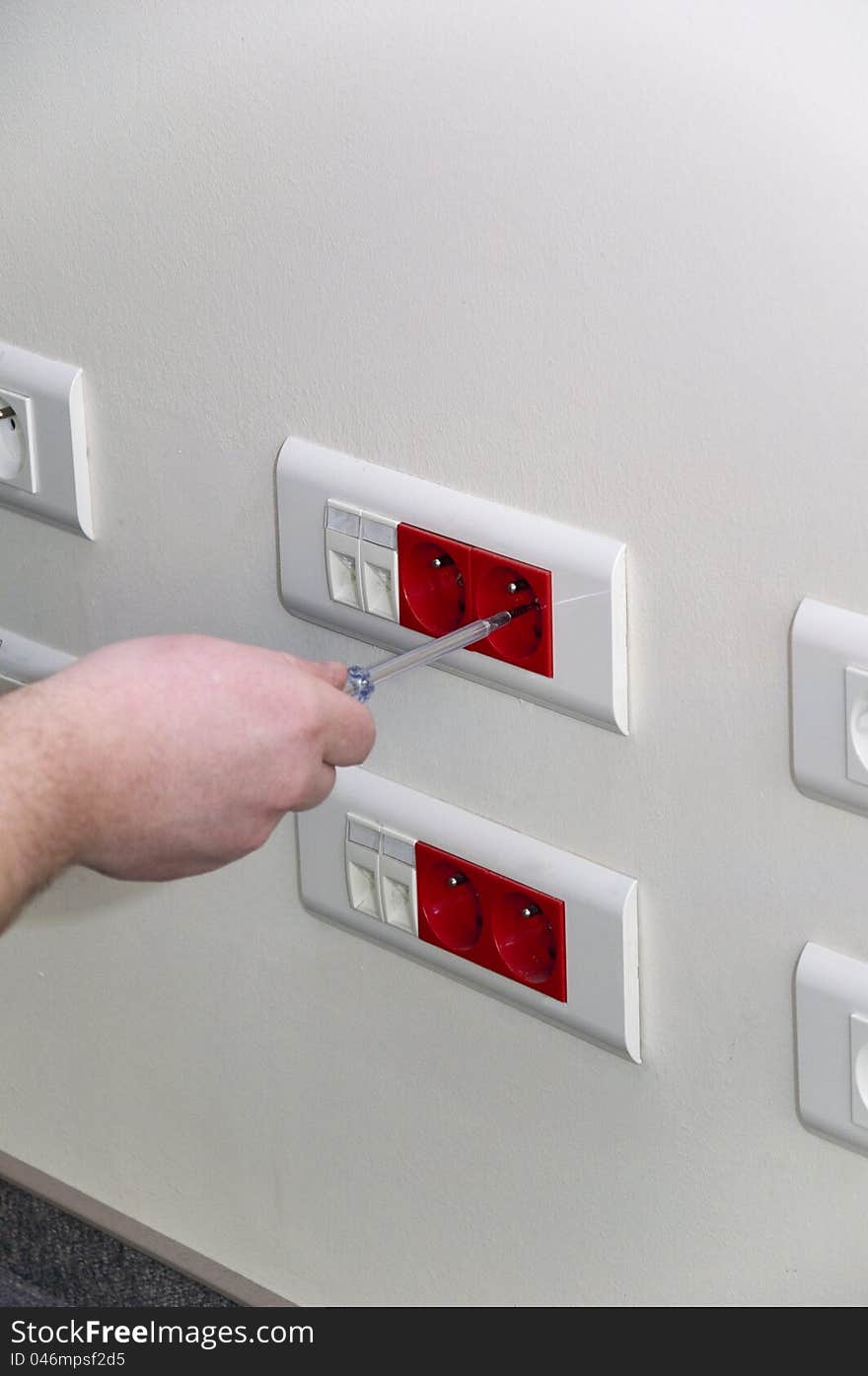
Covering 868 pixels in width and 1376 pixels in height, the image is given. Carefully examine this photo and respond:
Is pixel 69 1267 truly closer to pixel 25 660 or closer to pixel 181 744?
pixel 25 660

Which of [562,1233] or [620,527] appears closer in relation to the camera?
[620,527]

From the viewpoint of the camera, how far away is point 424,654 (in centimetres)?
78

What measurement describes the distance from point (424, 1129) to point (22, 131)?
532 mm

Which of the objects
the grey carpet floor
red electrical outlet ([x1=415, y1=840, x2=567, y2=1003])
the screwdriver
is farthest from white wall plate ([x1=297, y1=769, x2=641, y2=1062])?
the grey carpet floor

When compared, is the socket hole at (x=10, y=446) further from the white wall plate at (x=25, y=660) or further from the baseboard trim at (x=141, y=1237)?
the baseboard trim at (x=141, y=1237)

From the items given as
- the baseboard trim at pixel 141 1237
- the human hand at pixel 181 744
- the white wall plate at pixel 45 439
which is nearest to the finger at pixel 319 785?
the human hand at pixel 181 744

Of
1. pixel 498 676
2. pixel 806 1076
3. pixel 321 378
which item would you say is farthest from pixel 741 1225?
pixel 321 378

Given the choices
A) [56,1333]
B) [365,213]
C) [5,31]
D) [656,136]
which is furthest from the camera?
[56,1333]

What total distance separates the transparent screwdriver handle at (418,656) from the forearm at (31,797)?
132mm

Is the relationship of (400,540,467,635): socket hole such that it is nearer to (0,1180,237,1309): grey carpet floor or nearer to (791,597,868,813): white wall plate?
(791,597,868,813): white wall plate

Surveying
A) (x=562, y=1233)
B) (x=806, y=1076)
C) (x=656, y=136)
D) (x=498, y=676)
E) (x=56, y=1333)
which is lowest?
(x=56, y=1333)

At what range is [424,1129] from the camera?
3.17 ft

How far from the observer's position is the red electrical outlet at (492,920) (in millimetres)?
849

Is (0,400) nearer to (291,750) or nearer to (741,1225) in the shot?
(291,750)
